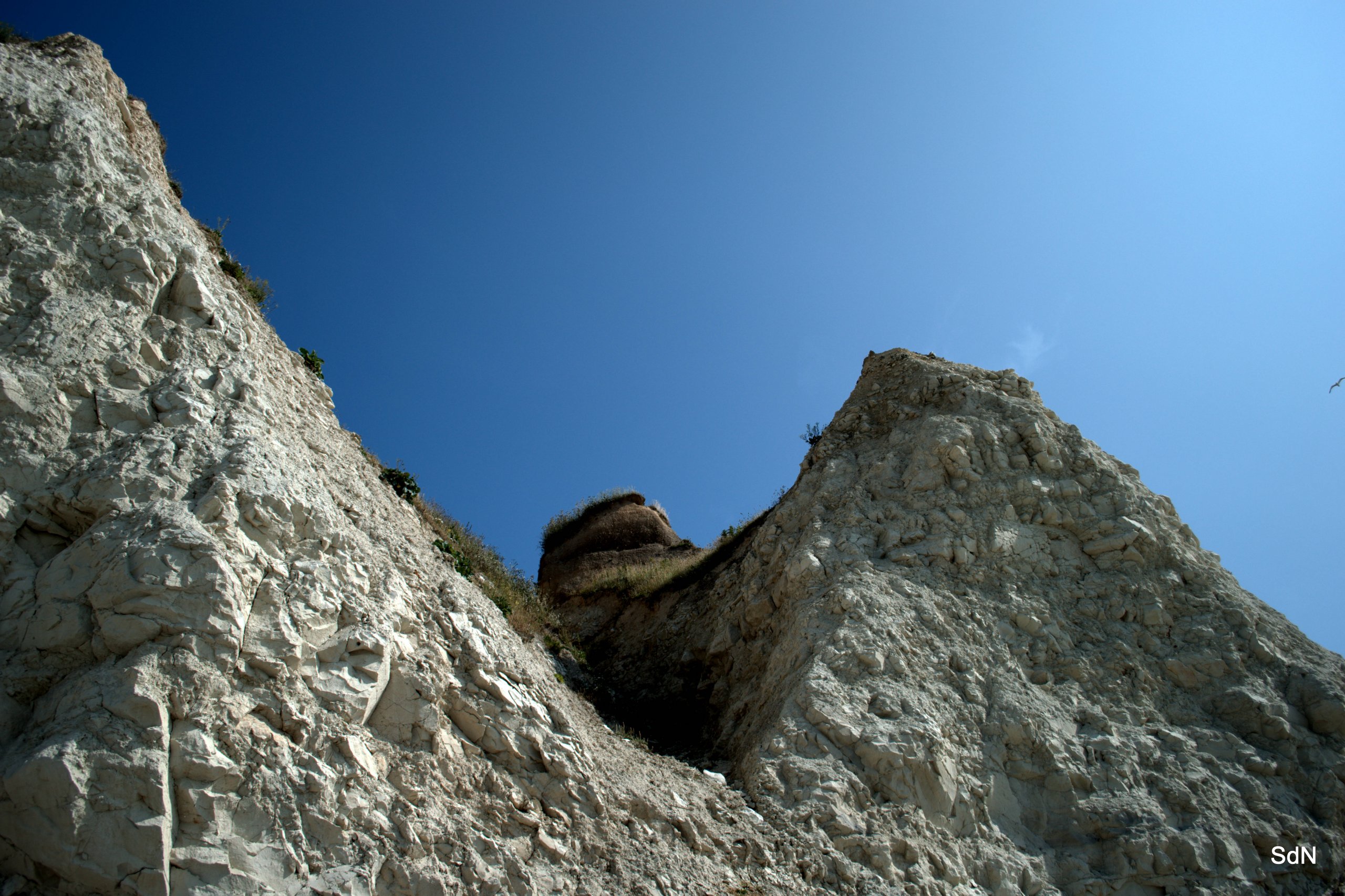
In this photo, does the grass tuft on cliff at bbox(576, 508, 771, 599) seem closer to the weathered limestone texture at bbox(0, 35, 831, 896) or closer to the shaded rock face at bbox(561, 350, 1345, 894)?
the shaded rock face at bbox(561, 350, 1345, 894)

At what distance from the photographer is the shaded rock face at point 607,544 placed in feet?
78.3

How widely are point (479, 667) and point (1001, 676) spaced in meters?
7.17

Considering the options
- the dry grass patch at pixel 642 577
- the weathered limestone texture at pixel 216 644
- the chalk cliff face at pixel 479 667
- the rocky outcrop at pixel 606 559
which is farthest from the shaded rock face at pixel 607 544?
the weathered limestone texture at pixel 216 644

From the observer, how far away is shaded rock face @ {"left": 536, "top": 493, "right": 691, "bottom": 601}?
78.3ft

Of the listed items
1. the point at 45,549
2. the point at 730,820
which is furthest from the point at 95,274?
the point at 730,820

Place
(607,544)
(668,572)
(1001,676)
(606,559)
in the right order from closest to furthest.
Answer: (1001,676)
(668,572)
(606,559)
(607,544)

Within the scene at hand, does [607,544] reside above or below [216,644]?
above

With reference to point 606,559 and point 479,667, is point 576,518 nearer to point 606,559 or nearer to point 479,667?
point 606,559

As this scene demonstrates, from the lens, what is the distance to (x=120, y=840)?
5.62 meters

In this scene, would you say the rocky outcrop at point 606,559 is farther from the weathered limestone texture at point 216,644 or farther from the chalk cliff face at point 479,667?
the weathered limestone texture at point 216,644

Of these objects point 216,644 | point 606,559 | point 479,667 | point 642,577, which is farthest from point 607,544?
point 216,644

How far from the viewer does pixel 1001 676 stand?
11359mm

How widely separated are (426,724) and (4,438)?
478cm

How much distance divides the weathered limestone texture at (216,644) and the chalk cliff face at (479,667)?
0.03m
